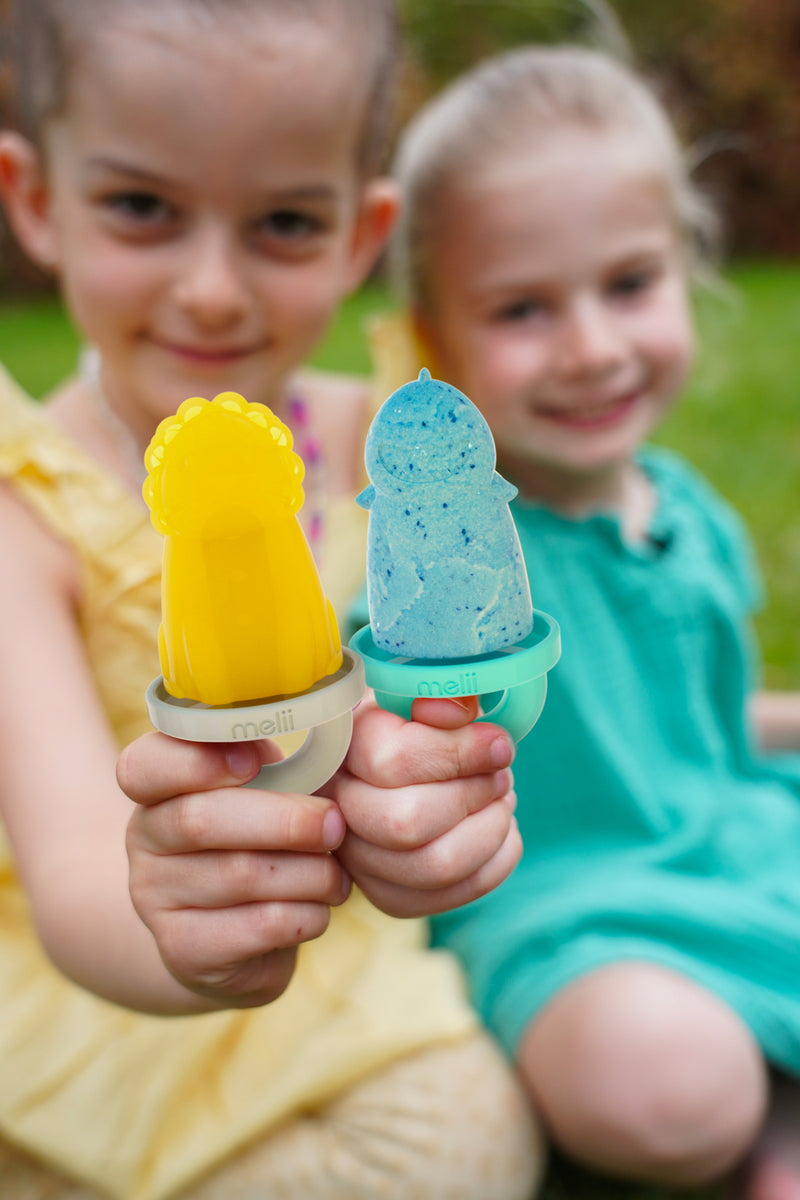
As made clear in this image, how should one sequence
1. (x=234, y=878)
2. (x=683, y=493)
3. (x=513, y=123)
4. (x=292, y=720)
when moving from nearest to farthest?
(x=292, y=720) < (x=234, y=878) < (x=513, y=123) < (x=683, y=493)

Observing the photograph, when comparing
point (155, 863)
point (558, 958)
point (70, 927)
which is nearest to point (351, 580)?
point (558, 958)

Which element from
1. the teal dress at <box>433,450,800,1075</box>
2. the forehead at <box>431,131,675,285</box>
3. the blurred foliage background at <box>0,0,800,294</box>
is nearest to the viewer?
the teal dress at <box>433,450,800,1075</box>

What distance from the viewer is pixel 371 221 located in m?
1.66

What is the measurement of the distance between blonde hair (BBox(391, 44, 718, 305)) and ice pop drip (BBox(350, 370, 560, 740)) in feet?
3.40

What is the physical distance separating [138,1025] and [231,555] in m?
0.90

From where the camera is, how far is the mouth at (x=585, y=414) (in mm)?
1683

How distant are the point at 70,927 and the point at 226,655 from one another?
1.55ft

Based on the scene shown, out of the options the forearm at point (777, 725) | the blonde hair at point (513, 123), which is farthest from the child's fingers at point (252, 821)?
the forearm at point (777, 725)

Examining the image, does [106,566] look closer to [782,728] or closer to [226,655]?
[226,655]

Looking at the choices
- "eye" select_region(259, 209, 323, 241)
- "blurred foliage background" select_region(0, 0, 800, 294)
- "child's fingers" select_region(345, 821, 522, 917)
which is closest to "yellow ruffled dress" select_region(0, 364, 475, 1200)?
"eye" select_region(259, 209, 323, 241)

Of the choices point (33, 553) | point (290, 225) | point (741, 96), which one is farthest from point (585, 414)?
point (741, 96)

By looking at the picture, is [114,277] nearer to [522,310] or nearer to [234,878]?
[522,310]

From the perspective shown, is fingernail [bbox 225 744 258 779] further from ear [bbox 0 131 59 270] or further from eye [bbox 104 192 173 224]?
ear [bbox 0 131 59 270]

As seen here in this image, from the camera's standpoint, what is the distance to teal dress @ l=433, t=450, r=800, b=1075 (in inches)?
57.1
